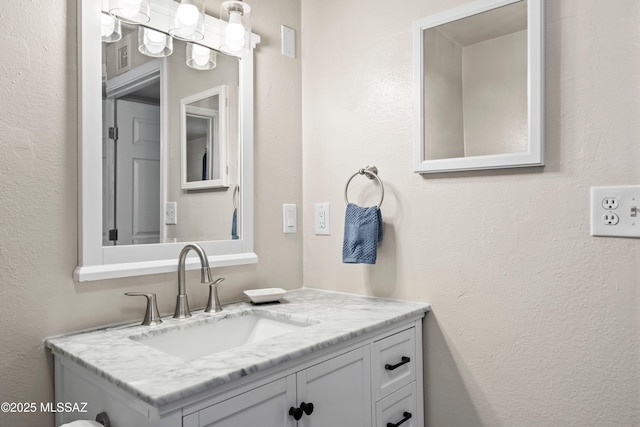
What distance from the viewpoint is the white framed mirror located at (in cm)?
141

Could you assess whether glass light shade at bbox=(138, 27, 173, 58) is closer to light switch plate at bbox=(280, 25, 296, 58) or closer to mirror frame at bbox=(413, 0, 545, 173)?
light switch plate at bbox=(280, 25, 296, 58)

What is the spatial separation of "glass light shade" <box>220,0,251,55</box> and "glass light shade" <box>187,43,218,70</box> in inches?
1.9

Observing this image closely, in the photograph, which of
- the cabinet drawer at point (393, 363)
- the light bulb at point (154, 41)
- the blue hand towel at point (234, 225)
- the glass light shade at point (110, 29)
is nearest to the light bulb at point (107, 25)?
the glass light shade at point (110, 29)

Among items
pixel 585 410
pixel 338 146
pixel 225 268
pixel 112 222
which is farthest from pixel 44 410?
pixel 585 410

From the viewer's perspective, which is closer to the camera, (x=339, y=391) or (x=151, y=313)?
(x=339, y=391)

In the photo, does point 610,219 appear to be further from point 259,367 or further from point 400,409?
point 259,367

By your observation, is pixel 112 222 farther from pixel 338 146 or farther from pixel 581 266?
pixel 581 266

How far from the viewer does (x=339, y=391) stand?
1.12 meters

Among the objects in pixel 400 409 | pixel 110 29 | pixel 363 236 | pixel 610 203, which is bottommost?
pixel 400 409

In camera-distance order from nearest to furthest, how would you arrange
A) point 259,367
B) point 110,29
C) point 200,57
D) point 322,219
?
point 259,367 → point 110,29 → point 200,57 → point 322,219

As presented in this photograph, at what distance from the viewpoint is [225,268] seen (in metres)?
1.52

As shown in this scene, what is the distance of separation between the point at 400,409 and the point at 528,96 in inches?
39.3

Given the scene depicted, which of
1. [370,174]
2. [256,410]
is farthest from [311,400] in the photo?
[370,174]

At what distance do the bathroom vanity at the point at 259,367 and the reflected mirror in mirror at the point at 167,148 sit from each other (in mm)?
288
